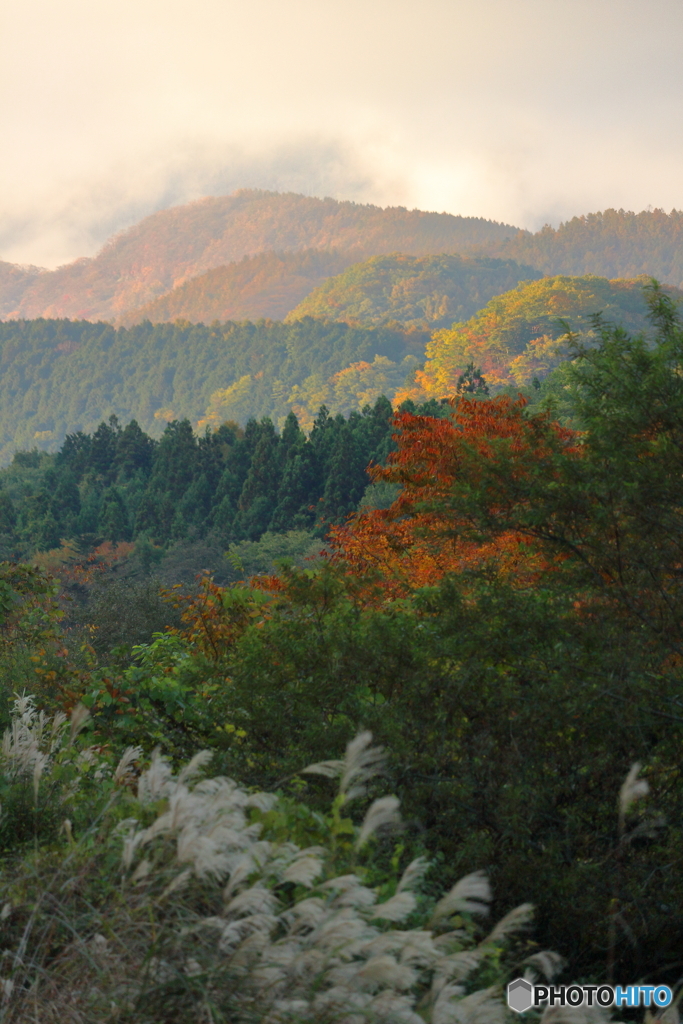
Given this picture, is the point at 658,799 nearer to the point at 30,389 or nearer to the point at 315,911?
the point at 315,911

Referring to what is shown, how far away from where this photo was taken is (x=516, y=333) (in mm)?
99688

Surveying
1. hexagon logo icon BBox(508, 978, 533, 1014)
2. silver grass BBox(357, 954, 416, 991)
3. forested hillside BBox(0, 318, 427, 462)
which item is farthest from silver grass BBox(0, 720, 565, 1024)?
forested hillside BBox(0, 318, 427, 462)

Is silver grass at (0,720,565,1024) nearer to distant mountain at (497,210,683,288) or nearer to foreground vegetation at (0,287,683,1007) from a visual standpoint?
foreground vegetation at (0,287,683,1007)

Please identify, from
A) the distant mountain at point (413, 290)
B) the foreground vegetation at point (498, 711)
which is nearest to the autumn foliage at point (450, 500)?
the foreground vegetation at point (498, 711)

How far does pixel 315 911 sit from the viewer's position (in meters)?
2.35

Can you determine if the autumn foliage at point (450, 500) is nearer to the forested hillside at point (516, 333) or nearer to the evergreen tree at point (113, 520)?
the evergreen tree at point (113, 520)

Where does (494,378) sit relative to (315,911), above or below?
above

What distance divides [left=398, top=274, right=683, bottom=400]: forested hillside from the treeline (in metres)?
46.5

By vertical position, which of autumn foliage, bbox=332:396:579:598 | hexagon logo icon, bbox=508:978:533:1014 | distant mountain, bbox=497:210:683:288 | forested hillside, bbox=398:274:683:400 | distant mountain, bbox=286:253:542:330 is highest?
distant mountain, bbox=497:210:683:288

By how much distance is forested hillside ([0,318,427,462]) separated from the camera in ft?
430

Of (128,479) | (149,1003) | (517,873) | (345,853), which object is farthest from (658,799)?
(128,479)

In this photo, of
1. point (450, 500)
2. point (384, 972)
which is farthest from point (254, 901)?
point (450, 500)

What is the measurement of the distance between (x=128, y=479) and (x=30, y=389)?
4436 inches

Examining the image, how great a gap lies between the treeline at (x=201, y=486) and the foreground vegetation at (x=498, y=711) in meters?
31.6
